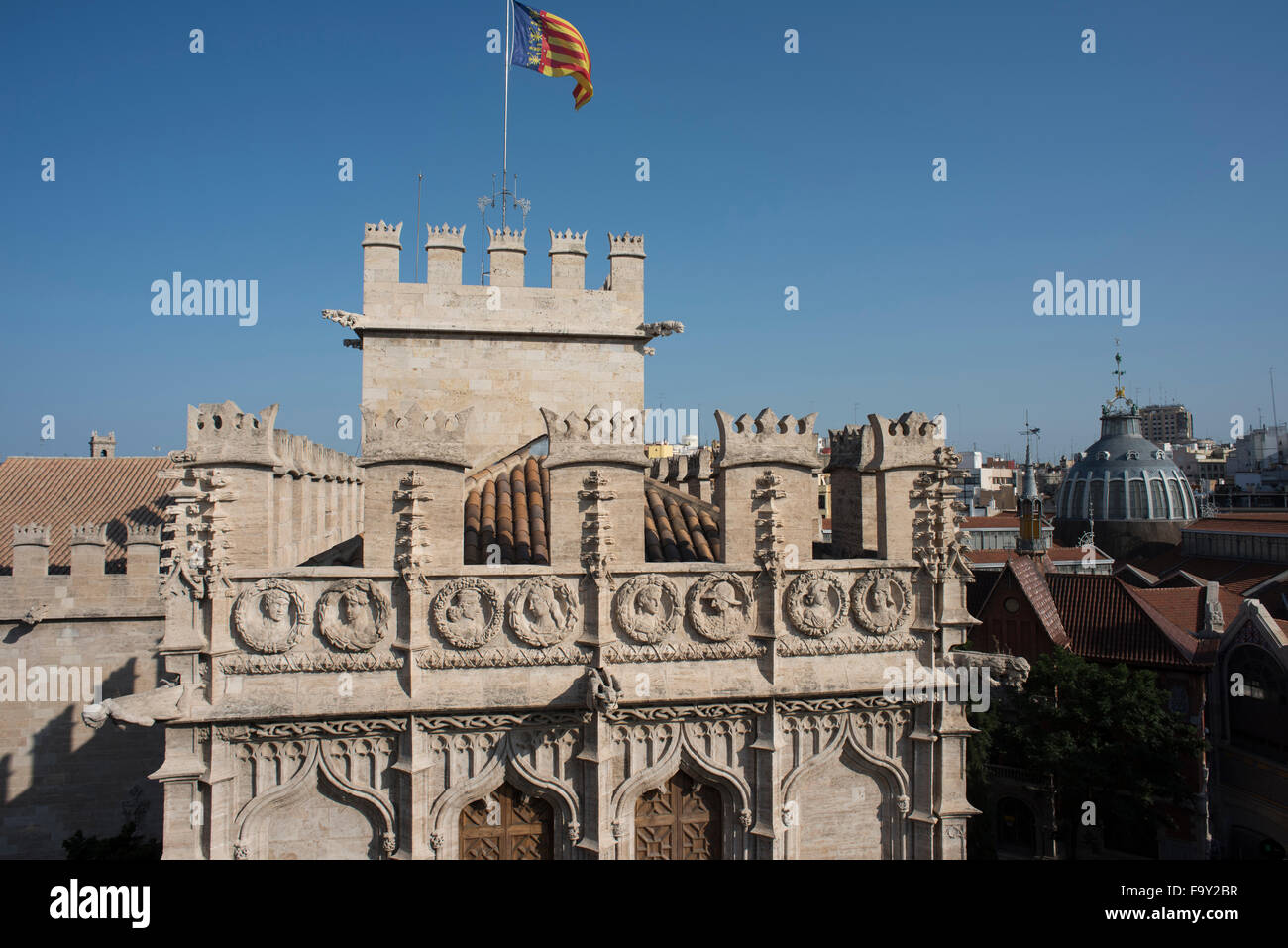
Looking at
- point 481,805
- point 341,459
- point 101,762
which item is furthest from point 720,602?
point 101,762

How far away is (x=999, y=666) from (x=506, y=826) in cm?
848

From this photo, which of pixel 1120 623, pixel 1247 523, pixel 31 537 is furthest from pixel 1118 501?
pixel 31 537

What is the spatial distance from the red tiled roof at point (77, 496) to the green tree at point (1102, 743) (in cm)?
3311

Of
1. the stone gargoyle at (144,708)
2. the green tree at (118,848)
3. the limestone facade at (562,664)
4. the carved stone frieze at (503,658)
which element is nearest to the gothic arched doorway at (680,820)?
the limestone facade at (562,664)

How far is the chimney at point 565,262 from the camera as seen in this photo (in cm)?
1930

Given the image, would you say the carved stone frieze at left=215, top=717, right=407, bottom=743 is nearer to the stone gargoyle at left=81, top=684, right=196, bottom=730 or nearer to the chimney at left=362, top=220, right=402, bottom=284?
the stone gargoyle at left=81, top=684, right=196, bottom=730

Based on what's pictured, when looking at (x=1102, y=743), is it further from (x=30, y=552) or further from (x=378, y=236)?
(x=30, y=552)

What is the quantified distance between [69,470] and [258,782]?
97.0 ft

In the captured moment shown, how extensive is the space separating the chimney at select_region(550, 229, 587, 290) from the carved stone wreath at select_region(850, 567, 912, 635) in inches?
405

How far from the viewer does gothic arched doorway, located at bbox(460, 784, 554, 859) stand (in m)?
12.6

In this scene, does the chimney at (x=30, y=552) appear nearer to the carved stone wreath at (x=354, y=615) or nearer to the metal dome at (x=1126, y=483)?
the carved stone wreath at (x=354, y=615)

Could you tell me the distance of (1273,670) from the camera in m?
28.9

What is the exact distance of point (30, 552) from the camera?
2391 centimetres
